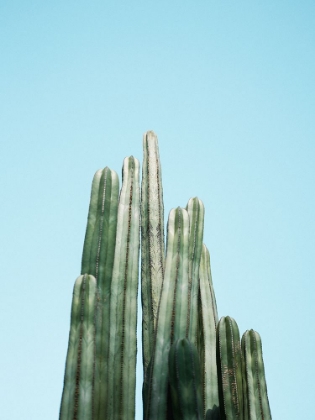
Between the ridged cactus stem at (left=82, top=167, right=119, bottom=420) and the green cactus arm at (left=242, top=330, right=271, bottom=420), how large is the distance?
3.28ft

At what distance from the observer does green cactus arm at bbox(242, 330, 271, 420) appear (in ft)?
14.4

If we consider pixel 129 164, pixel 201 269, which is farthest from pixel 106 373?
pixel 129 164

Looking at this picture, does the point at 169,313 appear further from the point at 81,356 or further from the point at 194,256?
the point at 81,356

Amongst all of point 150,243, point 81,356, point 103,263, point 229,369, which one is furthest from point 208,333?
point 81,356

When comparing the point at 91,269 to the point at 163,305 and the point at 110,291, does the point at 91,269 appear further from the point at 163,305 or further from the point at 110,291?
the point at 163,305

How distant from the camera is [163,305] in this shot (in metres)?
4.43

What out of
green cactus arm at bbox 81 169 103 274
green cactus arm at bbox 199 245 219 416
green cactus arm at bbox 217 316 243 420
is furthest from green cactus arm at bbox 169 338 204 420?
green cactus arm at bbox 81 169 103 274

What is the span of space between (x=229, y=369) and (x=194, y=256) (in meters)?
0.86

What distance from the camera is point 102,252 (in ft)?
14.6

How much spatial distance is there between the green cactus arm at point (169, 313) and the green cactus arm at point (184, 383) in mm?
132

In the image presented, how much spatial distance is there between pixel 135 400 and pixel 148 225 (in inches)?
53.0

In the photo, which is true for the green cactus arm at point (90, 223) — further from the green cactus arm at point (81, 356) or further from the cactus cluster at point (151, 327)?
the green cactus arm at point (81, 356)

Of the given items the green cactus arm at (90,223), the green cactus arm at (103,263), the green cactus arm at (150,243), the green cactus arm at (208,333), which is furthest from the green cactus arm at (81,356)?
the green cactus arm at (208,333)

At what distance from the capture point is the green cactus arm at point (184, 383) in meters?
4.04
